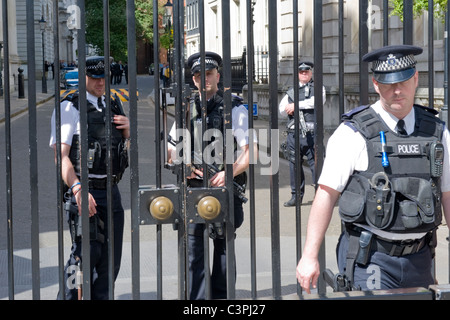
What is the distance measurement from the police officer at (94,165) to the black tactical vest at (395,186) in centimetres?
203

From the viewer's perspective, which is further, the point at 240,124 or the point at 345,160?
the point at 240,124

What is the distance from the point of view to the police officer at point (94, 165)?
202 inches

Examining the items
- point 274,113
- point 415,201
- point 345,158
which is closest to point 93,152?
point 274,113

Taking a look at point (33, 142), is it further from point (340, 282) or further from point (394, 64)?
point (394, 64)

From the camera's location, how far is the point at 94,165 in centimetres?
528

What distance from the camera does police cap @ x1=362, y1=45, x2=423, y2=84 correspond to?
3.64m

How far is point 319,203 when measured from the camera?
372 centimetres

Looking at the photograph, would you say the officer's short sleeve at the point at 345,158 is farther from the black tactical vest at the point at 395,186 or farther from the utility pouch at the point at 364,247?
the utility pouch at the point at 364,247

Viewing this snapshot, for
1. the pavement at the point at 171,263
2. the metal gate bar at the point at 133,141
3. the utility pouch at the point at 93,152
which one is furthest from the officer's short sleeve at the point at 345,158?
the utility pouch at the point at 93,152

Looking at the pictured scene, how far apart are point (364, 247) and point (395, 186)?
35 centimetres

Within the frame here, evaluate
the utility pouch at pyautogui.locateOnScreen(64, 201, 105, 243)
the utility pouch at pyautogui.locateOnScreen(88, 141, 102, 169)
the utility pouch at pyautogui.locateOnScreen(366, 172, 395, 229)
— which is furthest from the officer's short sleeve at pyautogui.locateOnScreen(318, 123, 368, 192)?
the utility pouch at pyautogui.locateOnScreen(88, 141, 102, 169)

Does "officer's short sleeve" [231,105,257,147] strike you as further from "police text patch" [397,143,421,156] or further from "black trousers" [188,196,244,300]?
"police text patch" [397,143,421,156]
